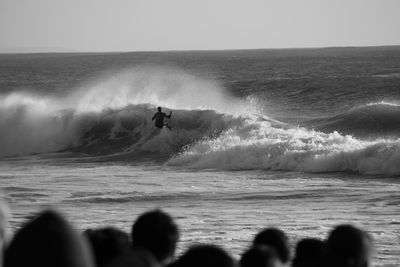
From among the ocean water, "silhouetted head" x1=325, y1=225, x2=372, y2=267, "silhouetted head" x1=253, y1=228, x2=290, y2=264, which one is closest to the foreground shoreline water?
the ocean water

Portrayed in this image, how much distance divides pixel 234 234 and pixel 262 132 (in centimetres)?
1558

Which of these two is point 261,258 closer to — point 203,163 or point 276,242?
point 276,242

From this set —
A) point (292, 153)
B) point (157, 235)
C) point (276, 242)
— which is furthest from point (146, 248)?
point (292, 153)

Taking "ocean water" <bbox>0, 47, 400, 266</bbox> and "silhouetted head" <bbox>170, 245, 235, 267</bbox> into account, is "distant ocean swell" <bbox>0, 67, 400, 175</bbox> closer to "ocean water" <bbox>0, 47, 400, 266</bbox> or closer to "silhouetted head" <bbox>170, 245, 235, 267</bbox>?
"ocean water" <bbox>0, 47, 400, 266</bbox>

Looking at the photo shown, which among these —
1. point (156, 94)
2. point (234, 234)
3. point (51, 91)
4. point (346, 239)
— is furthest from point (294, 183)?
point (51, 91)

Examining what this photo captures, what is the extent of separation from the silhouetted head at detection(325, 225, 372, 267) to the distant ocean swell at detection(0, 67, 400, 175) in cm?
1779

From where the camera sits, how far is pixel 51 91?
69.6m

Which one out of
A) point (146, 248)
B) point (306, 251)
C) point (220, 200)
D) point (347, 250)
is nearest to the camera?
point (347, 250)

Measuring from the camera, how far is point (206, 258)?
204 centimetres

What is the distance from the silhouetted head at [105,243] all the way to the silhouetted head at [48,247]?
74 cm

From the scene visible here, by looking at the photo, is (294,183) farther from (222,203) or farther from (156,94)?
(156,94)

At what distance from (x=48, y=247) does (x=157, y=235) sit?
2.64 ft

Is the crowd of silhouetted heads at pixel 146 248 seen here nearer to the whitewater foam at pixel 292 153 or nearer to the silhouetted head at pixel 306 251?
the silhouetted head at pixel 306 251

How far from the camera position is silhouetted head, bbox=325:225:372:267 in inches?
86.4
